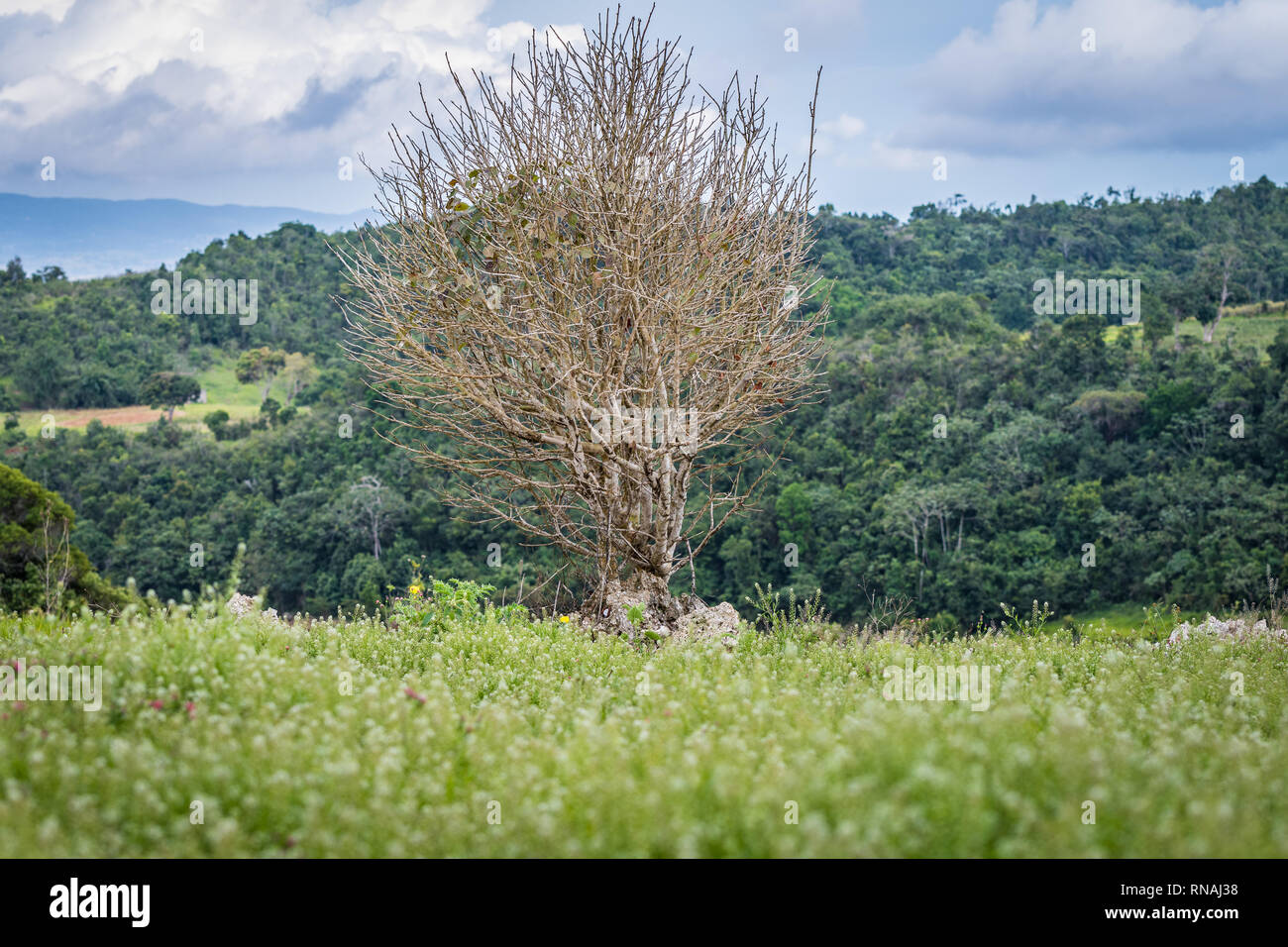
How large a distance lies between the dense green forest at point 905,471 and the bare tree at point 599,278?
17.0 m

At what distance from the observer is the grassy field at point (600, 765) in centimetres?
273

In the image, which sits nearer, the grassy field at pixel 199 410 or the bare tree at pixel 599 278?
the bare tree at pixel 599 278

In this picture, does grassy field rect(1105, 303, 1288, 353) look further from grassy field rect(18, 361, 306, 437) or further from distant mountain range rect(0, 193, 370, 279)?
grassy field rect(18, 361, 306, 437)

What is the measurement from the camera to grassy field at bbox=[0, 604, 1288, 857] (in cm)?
273

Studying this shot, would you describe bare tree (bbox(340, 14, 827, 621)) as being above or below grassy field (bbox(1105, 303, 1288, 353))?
below

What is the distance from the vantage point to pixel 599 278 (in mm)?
6961

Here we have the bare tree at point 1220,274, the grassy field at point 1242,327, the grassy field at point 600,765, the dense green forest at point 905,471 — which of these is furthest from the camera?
the bare tree at point 1220,274

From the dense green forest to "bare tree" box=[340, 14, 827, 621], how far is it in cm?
1697
